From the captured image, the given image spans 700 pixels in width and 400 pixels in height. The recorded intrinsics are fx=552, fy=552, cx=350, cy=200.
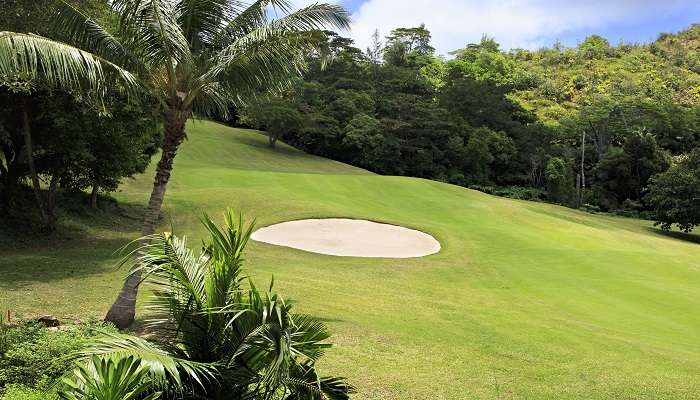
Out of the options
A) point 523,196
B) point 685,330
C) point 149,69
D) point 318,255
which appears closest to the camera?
point 149,69

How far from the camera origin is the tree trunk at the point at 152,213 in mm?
10793

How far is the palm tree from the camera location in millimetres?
10750

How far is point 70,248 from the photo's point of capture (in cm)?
2002

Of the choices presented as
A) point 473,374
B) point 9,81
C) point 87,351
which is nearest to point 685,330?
point 473,374

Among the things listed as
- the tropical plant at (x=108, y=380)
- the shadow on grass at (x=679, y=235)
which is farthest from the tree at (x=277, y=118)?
the tropical plant at (x=108, y=380)

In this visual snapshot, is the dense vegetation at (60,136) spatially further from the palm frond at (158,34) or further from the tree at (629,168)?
the tree at (629,168)

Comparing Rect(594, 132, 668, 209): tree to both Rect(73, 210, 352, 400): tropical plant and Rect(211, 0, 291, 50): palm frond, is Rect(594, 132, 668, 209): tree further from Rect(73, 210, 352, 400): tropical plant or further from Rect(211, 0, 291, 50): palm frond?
Rect(73, 210, 352, 400): tropical plant

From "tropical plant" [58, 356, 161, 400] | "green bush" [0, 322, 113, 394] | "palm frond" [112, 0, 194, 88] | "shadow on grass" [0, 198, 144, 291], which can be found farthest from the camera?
"shadow on grass" [0, 198, 144, 291]

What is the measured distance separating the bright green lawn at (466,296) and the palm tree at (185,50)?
4615 millimetres

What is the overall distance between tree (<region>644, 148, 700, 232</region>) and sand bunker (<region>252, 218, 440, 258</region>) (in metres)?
30.7

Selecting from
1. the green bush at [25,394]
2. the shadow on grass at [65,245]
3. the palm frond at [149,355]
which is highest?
the palm frond at [149,355]

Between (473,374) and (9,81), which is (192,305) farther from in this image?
(9,81)

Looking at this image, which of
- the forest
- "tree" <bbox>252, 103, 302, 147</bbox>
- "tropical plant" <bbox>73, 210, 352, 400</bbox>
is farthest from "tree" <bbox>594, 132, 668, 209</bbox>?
"tropical plant" <bbox>73, 210, 352, 400</bbox>

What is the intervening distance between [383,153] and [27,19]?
56.0 m
